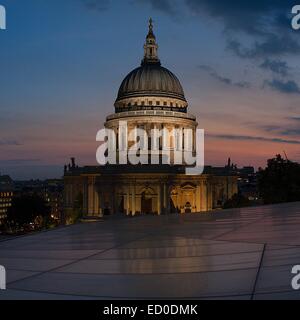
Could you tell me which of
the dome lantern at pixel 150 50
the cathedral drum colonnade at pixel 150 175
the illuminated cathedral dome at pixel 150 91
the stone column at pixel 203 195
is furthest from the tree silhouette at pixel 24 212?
the dome lantern at pixel 150 50

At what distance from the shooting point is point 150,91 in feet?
314

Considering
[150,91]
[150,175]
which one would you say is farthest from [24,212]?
[150,91]

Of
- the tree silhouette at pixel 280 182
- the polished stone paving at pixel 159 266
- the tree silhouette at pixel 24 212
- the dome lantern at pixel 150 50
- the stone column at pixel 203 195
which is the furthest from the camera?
the dome lantern at pixel 150 50

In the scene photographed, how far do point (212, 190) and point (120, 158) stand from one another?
17.9 metres

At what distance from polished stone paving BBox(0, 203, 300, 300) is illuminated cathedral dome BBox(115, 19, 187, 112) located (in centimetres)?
8157

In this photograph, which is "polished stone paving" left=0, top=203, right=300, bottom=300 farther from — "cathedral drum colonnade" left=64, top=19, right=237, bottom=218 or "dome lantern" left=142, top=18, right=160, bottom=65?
"dome lantern" left=142, top=18, right=160, bottom=65

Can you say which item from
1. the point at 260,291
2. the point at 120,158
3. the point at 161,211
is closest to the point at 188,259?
the point at 260,291

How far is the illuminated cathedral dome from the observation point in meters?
95.1

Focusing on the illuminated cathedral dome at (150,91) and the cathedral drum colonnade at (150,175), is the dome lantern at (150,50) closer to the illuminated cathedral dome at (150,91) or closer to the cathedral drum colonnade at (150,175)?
the cathedral drum colonnade at (150,175)

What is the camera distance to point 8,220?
3789 inches

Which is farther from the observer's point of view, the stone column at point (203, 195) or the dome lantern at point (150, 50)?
the dome lantern at point (150, 50)

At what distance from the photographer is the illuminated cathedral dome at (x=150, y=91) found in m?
95.1

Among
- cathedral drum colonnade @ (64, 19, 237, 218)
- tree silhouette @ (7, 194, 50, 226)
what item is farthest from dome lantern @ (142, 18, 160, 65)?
tree silhouette @ (7, 194, 50, 226)
